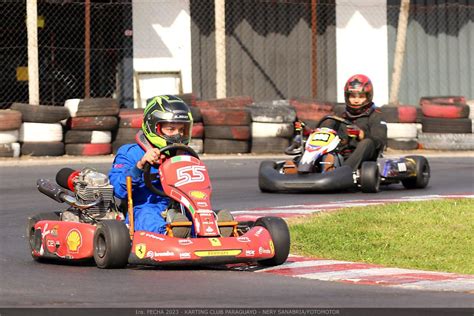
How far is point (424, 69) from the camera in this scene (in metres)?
23.0

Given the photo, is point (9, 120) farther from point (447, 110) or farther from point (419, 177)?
point (447, 110)

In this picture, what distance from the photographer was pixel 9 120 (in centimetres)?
1741

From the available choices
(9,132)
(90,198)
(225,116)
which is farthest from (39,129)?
(90,198)

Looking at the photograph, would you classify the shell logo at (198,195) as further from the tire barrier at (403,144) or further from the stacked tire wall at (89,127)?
the tire barrier at (403,144)

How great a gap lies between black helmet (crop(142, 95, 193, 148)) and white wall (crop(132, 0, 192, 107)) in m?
12.6

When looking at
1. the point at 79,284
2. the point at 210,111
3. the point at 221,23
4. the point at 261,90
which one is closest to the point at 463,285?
the point at 79,284

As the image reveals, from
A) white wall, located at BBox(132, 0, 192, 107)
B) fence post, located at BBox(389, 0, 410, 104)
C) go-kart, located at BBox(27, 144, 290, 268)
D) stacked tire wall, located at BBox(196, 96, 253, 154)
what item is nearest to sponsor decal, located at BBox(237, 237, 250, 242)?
go-kart, located at BBox(27, 144, 290, 268)

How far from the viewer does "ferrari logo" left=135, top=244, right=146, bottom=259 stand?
7.70 meters

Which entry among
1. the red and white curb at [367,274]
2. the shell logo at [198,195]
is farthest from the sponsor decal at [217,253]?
the shell logo at [198,195]

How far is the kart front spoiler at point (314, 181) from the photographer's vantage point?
43.7 feet

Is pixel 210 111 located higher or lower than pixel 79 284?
higher

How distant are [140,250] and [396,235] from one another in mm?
2709

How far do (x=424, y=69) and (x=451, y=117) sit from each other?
3545 mm

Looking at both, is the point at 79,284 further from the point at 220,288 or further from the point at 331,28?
the point at 331,28
